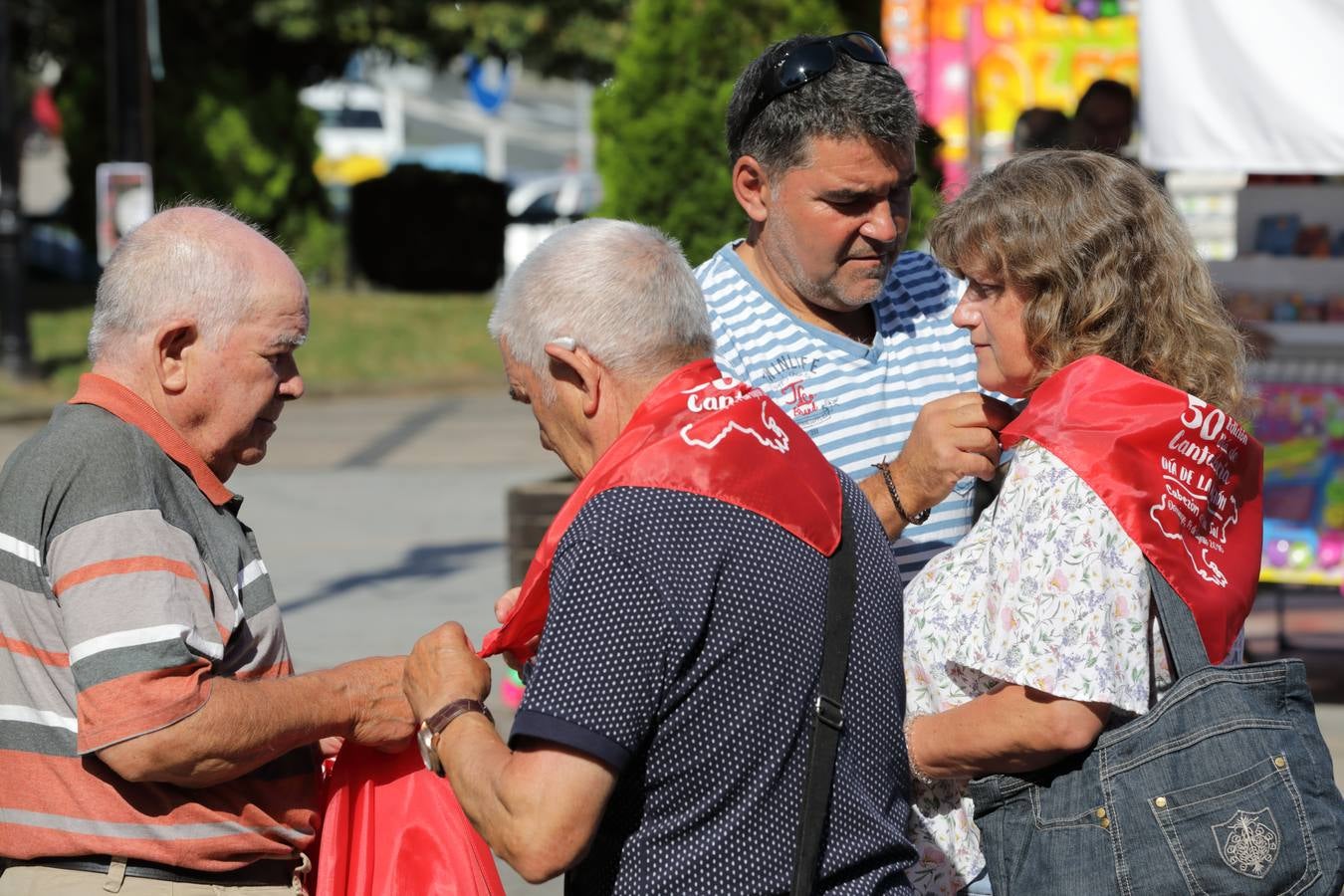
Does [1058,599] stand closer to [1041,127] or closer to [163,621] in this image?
[163,621]

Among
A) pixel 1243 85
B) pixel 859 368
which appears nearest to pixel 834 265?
pixel 859 368

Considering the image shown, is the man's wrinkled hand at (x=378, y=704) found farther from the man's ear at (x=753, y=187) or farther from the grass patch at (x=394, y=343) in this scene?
the grass patch at (x=394, y=343)

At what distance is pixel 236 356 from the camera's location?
8.30 ft

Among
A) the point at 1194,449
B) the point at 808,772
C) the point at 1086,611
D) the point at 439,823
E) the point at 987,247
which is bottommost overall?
the point at 439,823

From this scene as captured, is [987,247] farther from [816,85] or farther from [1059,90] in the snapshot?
[1059,90]

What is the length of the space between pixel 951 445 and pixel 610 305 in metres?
0.72

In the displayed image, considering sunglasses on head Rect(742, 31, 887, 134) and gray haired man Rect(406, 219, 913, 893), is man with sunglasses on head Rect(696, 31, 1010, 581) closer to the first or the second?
sunglasses on head Rect(742, 31, 887, 134)

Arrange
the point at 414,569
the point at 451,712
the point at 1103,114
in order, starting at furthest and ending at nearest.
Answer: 1. the point at 414,569
2. the point at 1103,114
3. the point at 451,712

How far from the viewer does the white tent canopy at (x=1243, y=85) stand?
15.7 ft

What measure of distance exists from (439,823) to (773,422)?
0.90 meters

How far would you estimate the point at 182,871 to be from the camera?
2.47 meters

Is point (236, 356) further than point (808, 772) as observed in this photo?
Yes

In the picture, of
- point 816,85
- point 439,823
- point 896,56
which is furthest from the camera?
point 896,56

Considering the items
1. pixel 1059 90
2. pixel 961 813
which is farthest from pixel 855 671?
pixel 1059 90
